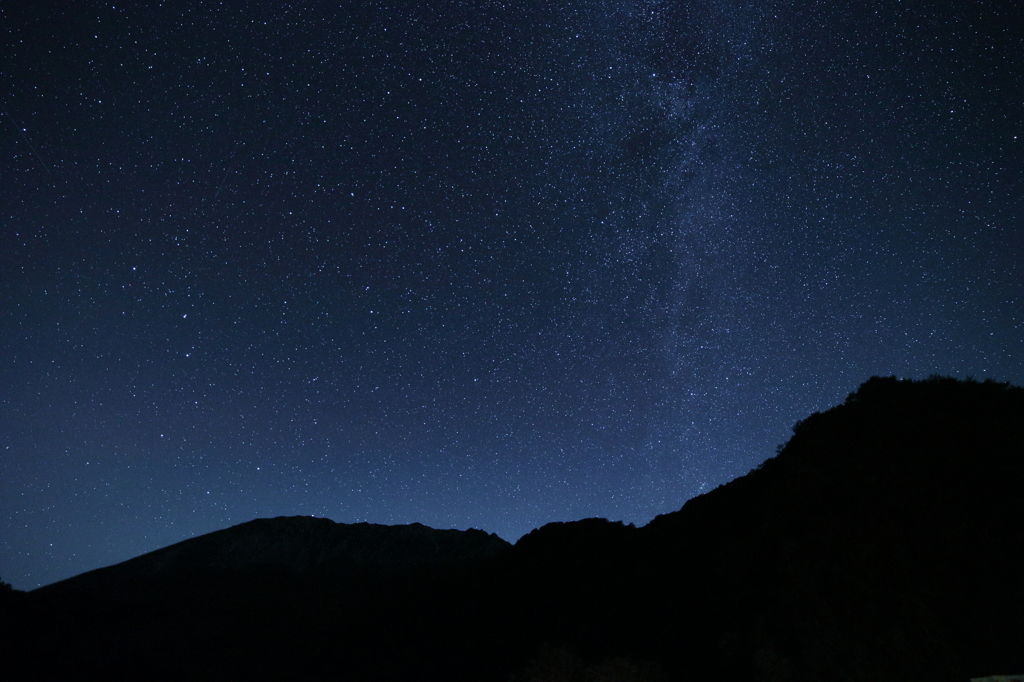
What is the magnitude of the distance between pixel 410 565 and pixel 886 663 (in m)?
42.5

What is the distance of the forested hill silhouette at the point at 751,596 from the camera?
1241 centimetres

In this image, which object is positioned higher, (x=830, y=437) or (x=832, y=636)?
(x=830, y=437)

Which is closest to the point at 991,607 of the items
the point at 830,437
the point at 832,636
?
the point at 832,636

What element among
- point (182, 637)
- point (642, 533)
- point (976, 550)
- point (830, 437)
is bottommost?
point (182, 637)

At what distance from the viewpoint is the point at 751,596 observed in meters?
15.9

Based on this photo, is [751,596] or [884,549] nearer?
[884,549]

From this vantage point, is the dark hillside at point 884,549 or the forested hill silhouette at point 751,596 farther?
the forested hill silhouette at point 751,596

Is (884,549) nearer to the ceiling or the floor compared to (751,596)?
nearer to the ceiling

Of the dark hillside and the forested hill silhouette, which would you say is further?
the forested hill silhouette

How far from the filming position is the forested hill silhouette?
12.4 meters

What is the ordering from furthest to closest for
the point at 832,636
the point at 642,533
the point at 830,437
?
1. the point at 642,533
2. the point at 830,437
3. the point at 832,636

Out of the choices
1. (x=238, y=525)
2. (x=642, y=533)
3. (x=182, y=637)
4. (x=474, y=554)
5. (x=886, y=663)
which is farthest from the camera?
(x=238, y=525)

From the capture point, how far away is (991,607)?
11.6 meters

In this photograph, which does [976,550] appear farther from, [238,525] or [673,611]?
[238,525]
